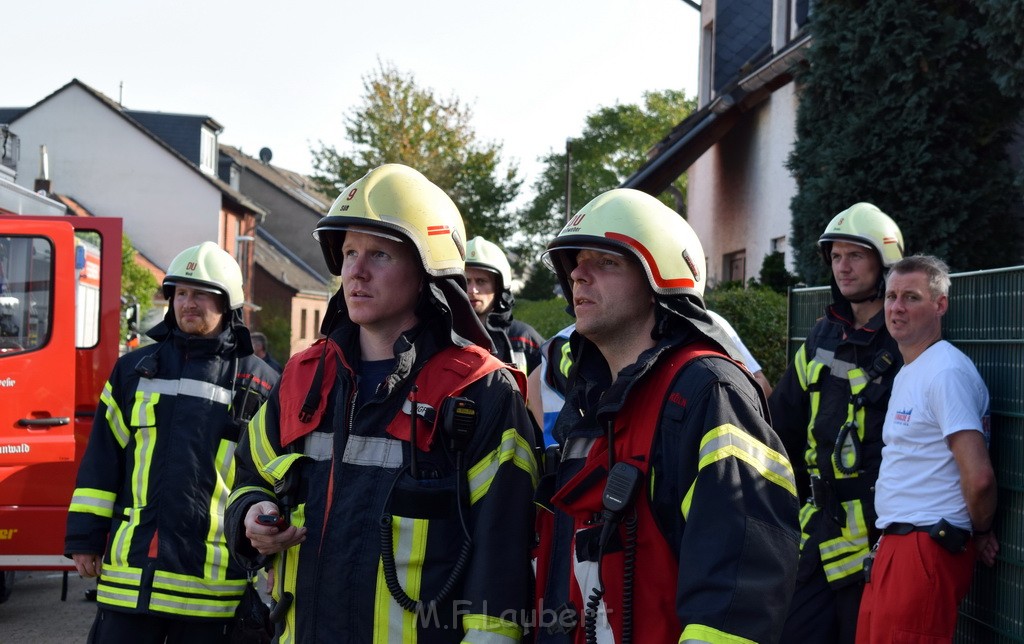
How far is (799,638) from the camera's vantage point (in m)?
5.24

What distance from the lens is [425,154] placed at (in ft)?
119

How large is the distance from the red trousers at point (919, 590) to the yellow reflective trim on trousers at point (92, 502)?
331cm

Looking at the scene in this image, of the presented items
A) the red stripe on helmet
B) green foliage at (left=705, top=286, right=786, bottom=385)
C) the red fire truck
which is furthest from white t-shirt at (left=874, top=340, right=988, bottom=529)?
the red fire truck

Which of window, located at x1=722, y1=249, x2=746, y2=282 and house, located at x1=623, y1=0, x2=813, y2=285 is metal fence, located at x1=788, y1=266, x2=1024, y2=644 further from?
window, located at x1=722, y1=249, x2=746, y2=282

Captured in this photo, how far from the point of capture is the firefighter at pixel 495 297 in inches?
299

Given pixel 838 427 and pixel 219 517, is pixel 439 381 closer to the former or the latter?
pixel 219 517

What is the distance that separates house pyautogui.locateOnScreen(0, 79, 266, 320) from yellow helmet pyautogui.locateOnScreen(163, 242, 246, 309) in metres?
35.9

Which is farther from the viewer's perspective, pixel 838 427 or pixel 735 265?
pixel 735 265

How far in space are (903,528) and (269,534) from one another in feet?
9.19

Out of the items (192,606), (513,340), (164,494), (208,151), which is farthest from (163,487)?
(208,151)

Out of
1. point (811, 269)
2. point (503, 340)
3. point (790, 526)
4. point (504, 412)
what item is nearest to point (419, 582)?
point (504, 412)

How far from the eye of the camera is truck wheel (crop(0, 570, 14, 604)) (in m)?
8.88

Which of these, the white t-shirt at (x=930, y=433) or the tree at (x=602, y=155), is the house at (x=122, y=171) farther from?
the white t-shirt at (x=930, y=433)

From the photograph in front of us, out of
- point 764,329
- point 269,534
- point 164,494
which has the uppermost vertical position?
point 764,329
